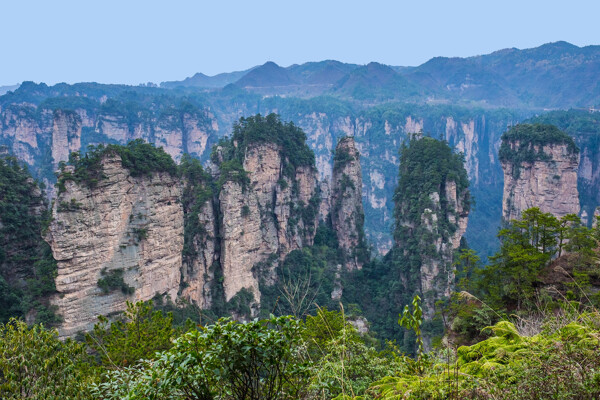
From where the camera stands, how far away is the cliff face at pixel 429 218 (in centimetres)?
3045

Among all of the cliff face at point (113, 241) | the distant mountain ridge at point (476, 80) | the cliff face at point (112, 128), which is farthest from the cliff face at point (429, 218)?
the distant mountain ridge at point (476, 80)

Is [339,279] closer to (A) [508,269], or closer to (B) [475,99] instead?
(A) [508,269]

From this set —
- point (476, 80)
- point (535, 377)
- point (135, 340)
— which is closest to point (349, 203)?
point (135, 340)

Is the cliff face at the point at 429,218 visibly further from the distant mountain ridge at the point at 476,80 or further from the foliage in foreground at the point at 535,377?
the distant mountain ridge at the point at 476,80

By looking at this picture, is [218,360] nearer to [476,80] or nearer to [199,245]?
[199,245]

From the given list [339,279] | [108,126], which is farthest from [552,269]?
[108,126]

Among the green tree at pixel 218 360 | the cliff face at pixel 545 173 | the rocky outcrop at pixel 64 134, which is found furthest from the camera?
the rocky outcrop at pixel 64 134

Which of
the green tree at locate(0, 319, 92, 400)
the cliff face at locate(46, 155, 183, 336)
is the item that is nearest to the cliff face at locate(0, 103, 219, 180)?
the cliff face at locate(46, 155, 183, 336)

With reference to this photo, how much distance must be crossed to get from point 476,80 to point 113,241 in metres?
148

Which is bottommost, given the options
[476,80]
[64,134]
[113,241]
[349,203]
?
[349,203]

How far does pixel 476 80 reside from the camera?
14262 cm

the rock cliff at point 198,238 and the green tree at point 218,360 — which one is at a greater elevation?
the green tree at point 218,360

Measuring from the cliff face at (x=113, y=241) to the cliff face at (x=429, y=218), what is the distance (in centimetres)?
1807

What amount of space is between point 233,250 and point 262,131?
35.6 ft
